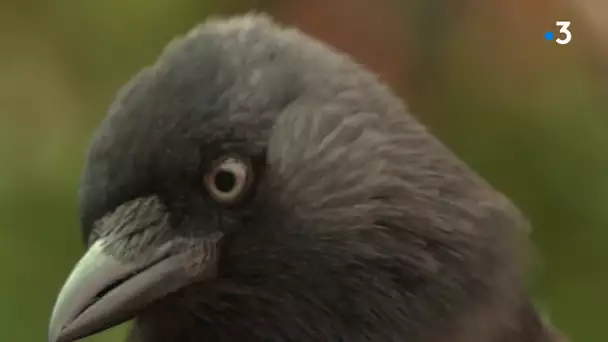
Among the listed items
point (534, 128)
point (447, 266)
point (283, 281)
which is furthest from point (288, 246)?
point (534, 128)

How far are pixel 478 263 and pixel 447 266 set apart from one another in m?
0.04

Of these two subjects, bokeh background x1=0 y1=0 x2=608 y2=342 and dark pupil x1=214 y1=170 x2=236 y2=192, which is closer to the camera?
dark pupil x1=214 y1=170 x2=236 y2=192

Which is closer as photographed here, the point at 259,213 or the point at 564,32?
the point at 259,213

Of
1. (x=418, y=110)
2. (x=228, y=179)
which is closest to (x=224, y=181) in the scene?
(x=228, y=179)

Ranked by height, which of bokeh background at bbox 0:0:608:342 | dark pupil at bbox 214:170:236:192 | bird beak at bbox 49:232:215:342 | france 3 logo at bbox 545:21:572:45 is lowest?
bird beak at bbox 49:232:215:342

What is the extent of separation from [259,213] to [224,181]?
35 millimetres

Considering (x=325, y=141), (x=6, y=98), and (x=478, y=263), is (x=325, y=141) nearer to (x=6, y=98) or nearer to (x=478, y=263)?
(x=478, y=263)

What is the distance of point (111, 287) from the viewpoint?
625mm

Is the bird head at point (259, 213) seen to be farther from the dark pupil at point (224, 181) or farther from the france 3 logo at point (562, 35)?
the france 3 logo at point (562, 35)

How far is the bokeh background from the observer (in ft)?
4.37

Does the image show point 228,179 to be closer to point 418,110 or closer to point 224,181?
point 224,181

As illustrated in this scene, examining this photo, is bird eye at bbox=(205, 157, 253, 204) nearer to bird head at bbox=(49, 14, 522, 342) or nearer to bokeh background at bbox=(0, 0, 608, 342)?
bird head at bbox=(49, 14, 522, 342)

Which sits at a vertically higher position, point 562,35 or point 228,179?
point 562,35

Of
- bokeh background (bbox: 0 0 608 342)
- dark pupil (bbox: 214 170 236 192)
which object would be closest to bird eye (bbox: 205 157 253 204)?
dark pupil (bbox: 214 170 236 192)
